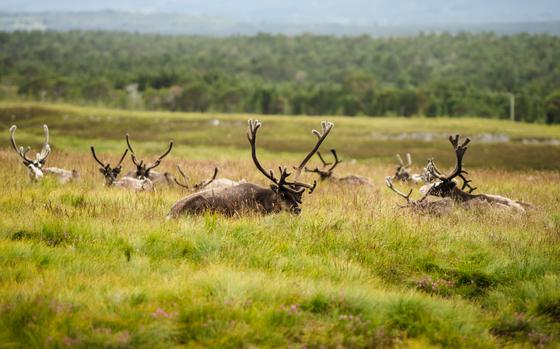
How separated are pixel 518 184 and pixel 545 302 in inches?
447

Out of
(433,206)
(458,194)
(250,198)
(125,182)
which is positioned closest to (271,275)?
(250,198)

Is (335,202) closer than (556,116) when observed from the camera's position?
Yes

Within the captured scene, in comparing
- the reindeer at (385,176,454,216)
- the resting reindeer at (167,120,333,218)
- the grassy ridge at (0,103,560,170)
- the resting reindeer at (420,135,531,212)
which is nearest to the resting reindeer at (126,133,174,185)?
the resting reindeer at (167,120,333,218)

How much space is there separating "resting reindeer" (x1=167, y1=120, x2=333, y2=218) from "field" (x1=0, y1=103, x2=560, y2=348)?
1.37ft

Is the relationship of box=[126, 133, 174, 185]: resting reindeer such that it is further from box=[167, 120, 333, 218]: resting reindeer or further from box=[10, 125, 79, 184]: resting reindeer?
box=[167, 120, 333, 218]: resting reindeer

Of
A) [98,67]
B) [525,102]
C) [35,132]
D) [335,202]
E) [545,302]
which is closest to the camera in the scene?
[545,302]

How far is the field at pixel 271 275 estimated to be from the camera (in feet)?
21.5

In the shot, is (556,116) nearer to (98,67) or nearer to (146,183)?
(146,183)

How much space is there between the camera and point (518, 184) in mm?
18344

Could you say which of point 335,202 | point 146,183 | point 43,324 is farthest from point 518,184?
point 43,324

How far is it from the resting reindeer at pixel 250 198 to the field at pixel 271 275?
42 cm

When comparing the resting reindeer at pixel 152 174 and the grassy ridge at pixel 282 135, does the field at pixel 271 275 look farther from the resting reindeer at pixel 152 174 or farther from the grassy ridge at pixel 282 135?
the grassy ridge at pixel 282 135

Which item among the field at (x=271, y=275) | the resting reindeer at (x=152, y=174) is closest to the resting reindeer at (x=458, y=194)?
the field at (x=271, y=275)

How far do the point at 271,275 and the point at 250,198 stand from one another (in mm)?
3417
